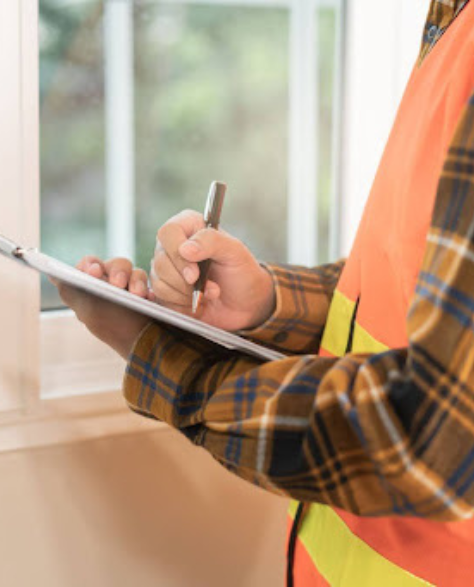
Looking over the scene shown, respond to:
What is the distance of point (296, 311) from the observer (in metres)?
0.94

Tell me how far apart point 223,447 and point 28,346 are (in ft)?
1.76

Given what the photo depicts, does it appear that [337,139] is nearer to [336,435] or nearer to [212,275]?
[212,275]

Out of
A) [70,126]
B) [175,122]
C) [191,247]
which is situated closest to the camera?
[191,247]

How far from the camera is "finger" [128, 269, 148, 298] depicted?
0.80 metres

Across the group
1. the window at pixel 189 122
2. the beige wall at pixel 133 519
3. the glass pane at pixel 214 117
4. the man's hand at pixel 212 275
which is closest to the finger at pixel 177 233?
the man's hand at pixel 212 275

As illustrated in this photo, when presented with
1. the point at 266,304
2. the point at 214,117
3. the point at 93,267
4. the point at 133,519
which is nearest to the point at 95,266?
the point at 93,267

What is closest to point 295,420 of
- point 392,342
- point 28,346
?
point 392,342

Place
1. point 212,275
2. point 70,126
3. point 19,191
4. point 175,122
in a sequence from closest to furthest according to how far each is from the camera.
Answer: point 212,275 < point 19,191 < point 70,126 < point 175,122

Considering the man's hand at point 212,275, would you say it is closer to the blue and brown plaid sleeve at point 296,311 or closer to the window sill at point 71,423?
the blue and brown plaid sleeve at point 296,311

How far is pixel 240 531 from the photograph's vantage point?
4.17 ft

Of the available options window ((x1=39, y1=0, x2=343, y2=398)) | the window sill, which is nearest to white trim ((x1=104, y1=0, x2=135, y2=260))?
window ((x1=39, y1=0, x2=343, y2=398))

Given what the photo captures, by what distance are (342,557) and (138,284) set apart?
0.31 metres

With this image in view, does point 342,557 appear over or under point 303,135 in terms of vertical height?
under

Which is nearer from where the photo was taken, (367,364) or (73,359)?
(367,364)
